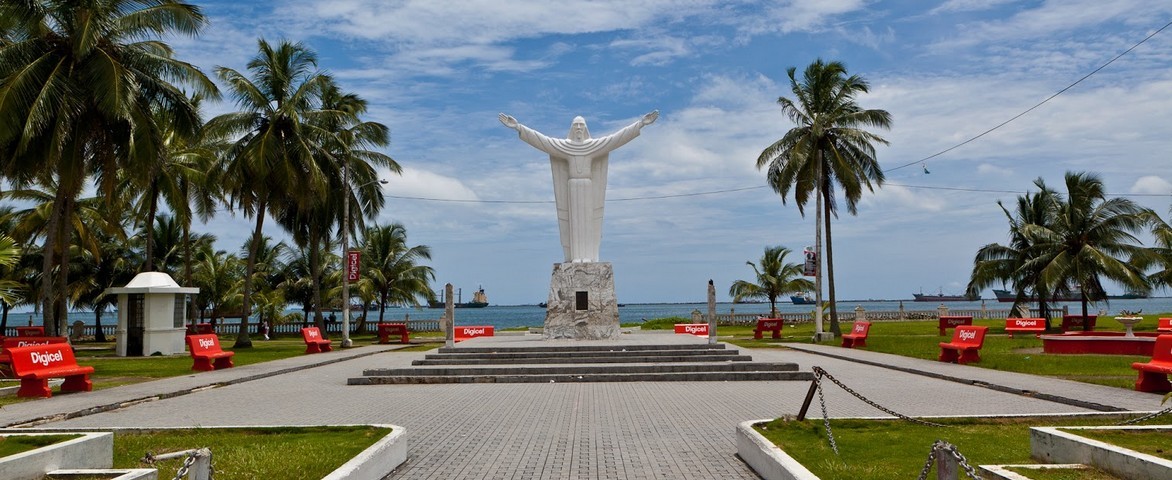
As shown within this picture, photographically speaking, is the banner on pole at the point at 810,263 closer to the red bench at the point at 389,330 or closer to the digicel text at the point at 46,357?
the red bench at the point at 389,330

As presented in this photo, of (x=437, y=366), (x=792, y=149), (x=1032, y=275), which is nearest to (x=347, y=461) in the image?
(x=437, y=366)

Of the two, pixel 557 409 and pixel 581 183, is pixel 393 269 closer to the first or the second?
pixel 581 183

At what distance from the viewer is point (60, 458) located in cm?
611

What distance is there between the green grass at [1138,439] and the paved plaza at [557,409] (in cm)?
290

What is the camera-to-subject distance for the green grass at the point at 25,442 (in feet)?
22.0

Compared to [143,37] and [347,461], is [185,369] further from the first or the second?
[347,461]

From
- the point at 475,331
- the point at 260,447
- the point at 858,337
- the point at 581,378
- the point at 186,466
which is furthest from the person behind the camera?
the point at 475,331

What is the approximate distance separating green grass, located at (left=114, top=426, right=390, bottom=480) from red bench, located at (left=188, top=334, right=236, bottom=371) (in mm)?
9874

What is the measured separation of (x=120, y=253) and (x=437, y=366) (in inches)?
1066

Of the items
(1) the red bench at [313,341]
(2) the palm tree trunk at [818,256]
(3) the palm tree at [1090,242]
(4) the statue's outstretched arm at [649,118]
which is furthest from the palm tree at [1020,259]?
(1) the red bench at [313,341]

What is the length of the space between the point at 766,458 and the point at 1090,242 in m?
30.3

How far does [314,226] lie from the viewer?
34094 mm

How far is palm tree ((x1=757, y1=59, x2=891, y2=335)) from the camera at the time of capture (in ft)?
97.4

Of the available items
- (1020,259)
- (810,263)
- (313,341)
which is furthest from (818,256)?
(313,341)
